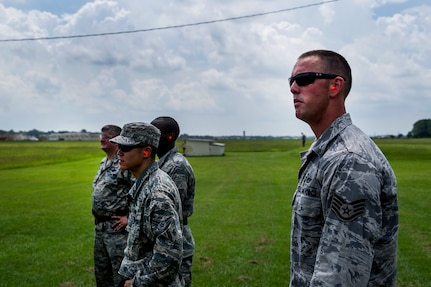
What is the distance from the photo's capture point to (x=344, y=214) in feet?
5.70

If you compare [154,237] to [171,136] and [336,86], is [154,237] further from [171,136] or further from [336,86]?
[171,136]

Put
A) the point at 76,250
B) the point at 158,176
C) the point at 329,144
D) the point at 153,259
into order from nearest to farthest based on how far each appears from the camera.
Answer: the point at 329,144, the point at 153,259, the point at 158,176, the point at 76,250

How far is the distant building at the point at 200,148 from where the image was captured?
51156 mm

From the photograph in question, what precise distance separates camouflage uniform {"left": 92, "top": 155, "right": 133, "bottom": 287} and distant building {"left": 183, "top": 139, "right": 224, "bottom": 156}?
45646 millimetres

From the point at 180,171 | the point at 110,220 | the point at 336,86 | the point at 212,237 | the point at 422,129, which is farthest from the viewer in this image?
the point at 422,129

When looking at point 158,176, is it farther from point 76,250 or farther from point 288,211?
point 288,211

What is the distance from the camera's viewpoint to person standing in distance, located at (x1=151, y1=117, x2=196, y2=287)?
4328mm

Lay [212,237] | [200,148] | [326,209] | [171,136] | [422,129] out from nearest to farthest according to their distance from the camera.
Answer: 1. [326,209]
2. [171,136]
3. [212,237]
4. [200,148]
5. [422,129]

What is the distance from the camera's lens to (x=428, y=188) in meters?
18.9

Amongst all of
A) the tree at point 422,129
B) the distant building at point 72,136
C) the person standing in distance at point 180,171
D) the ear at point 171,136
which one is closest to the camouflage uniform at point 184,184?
the person standing in distance at point 180,171

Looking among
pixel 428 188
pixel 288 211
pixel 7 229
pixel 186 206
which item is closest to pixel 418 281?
pixel 186 206

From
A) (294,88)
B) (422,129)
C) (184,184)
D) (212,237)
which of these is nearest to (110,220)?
(184,184)

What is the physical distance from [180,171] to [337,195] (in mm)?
2795

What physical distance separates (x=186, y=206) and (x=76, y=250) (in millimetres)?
5076
